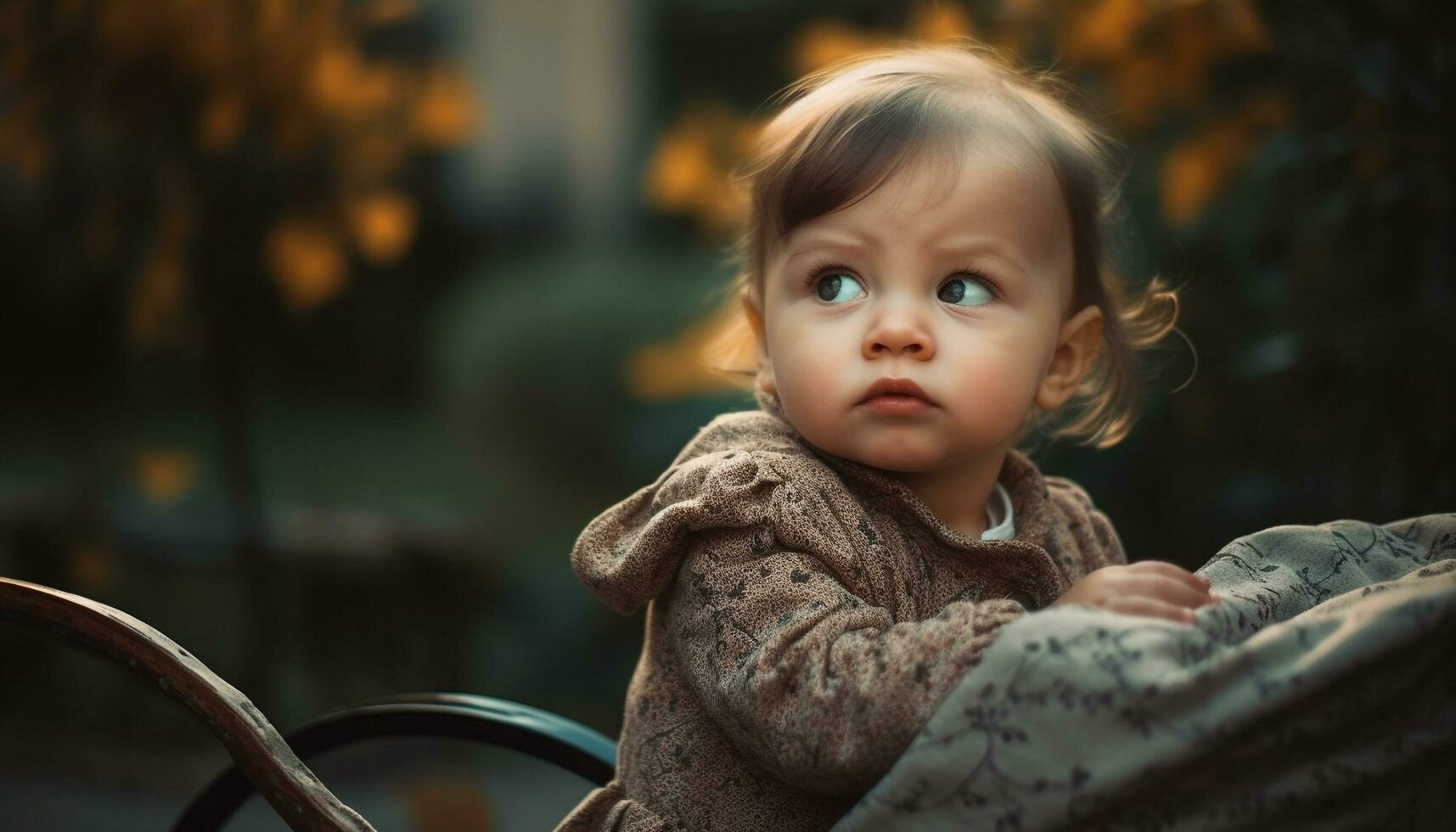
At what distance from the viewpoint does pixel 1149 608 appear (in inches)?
33.9

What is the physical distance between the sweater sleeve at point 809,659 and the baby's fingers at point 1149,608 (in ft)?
0.22

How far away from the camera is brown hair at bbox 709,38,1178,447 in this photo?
3.36 ft

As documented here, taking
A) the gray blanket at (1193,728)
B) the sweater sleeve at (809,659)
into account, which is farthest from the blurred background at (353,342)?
the gray blanket at (1193,728)

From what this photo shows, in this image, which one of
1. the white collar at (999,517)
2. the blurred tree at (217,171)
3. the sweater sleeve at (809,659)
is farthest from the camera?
the blurred tree at (217,171)

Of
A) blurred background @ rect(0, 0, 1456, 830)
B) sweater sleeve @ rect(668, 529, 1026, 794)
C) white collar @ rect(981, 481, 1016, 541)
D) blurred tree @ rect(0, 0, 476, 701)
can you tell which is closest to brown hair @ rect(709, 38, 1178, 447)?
white collar @ rect(981, 481, 1016, 541)

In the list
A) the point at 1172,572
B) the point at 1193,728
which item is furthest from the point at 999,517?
Result: the point at 1193,728

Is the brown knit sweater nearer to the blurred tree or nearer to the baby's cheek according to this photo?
the baby's cheek

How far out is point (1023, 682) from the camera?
752mm

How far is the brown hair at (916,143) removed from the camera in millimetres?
1025

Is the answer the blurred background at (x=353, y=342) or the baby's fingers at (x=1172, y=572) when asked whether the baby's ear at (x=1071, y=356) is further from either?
the blurred background at (x=353, y=342)

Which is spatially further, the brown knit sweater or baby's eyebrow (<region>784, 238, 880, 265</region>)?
baby's eyebrow (<region>784, 238, 880, 265</region>)

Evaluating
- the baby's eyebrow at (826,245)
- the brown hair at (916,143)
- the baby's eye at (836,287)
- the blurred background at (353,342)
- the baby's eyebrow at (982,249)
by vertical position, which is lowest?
the blurred background at (353,342)

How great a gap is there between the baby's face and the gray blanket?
0.25m

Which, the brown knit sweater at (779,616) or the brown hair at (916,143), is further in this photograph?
the brown hair at (916,143)
